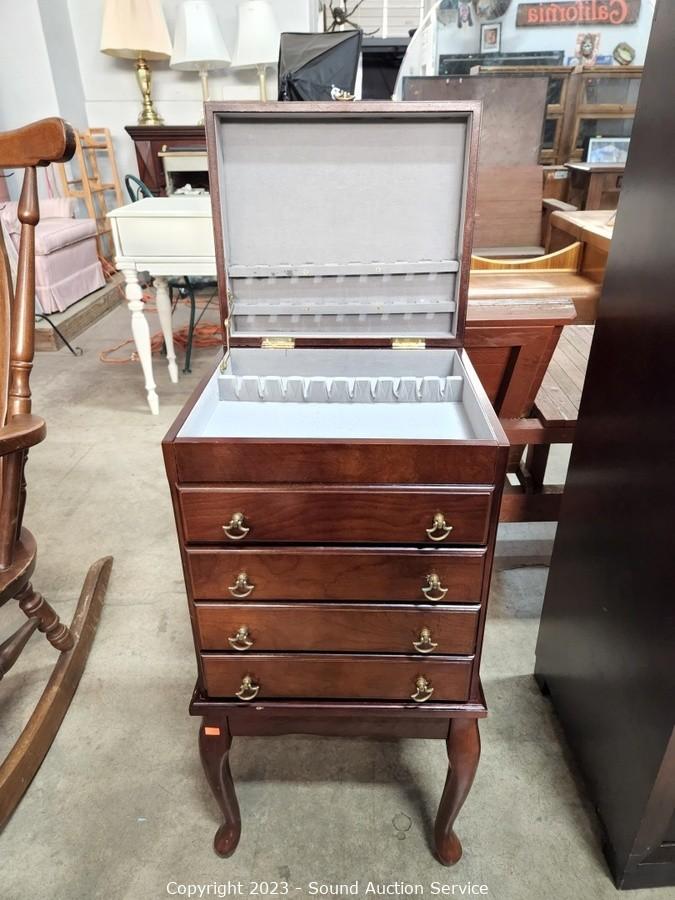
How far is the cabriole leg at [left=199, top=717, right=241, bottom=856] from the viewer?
91cm

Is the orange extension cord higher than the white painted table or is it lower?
lower

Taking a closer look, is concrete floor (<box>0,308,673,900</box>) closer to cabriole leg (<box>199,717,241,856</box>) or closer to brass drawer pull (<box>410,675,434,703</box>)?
cabriole leg (<box>199,717,241,856</box>)

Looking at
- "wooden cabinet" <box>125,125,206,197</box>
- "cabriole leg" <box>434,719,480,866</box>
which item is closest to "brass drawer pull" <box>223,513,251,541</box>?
"cabriole leg" <box>434,719,480,866</box>

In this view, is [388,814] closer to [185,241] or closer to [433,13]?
[185,241]

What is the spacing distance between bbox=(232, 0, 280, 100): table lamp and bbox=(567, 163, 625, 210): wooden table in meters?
2.24

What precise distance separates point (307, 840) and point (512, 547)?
3.43 ft

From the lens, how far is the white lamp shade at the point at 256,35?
3822 mm

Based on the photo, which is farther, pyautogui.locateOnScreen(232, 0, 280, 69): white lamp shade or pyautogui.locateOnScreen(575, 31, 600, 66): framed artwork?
pyautogui.locateOnScreen(575, 31, 600, 66): framed artwork

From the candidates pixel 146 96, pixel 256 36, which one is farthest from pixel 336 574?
pixel 146 96

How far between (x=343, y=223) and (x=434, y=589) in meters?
0.68

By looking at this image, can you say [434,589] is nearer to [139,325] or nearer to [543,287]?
[543,287]

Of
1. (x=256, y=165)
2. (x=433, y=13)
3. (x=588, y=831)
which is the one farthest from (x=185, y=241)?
(x=433, y=13)

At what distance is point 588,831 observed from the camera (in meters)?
1.08

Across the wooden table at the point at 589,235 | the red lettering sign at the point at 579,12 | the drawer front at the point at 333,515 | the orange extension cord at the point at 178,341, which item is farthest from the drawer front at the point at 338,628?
the red lettering sign at the point at 579,12
